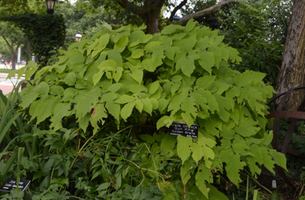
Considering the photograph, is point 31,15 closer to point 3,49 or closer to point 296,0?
point 296,0

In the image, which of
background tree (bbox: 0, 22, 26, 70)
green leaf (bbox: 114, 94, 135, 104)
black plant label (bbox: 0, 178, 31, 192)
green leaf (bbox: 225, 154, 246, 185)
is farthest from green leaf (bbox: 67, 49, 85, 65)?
background tree (bbox: 0, 22, 26, 70)

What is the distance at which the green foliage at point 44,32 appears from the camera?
10602 mm

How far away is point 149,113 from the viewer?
1778 mm

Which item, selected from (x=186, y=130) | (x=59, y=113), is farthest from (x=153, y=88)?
(x=59, y=113)

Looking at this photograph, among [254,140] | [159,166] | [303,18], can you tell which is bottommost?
[159,166]

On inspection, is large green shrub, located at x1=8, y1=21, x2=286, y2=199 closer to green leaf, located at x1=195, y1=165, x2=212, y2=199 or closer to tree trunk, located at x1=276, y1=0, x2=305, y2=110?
green leaf, located at x1=195, y1=165, x2=212, y2=199

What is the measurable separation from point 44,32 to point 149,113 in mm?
10076

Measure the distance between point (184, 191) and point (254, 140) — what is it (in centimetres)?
61

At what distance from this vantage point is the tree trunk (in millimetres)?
4043

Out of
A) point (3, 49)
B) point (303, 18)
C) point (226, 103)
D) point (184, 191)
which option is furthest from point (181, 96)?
point (3, 49)

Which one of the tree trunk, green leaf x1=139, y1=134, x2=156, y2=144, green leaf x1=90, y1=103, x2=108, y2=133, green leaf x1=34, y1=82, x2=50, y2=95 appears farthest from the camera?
the tree trunk

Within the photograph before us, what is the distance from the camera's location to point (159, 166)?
1.99 m

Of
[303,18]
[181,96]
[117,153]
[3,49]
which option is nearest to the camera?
[181,96]

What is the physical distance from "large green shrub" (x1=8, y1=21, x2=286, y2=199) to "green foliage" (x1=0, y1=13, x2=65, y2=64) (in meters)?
8.83
